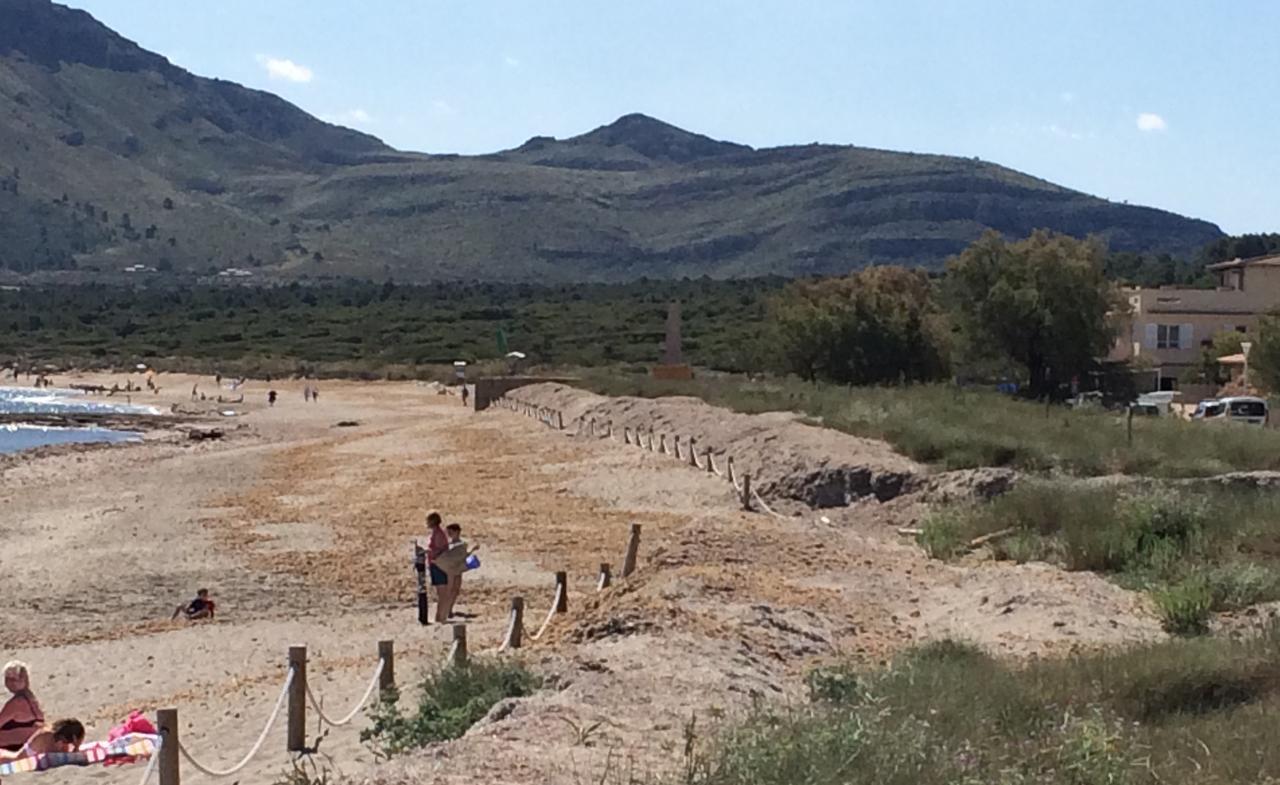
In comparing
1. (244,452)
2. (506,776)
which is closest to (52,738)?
(506,776)

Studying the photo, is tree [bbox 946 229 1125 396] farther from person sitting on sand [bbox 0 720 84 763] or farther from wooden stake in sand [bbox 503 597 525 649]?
person sitting on sand [bbox 0 720 84 763]

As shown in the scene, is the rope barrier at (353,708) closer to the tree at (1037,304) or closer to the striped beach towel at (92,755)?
the striped beach towel at (92,755)

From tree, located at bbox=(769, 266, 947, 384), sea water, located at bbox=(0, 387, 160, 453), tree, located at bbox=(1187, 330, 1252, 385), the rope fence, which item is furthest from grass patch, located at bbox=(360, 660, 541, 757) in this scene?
tree, located at bbox=(1187, 330, 1252, 385)

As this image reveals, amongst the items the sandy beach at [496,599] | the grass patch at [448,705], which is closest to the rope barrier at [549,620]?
the sandy beach at [496,599]

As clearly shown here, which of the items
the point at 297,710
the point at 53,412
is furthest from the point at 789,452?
the point at 53,412

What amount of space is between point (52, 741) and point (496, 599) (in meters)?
8.30

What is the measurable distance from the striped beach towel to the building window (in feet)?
185

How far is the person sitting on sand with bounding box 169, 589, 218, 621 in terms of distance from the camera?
65.9 ft

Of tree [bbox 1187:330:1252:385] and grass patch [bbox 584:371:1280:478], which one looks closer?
grass patch [bbox 584:371:1280:478]

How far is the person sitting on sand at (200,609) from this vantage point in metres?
20.1

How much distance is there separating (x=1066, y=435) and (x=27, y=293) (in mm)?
165020

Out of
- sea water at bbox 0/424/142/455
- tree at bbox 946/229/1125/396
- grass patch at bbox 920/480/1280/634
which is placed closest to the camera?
grass patch at bbox 920/480/1280/634

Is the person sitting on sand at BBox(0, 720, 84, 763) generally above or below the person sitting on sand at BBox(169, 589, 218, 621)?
above

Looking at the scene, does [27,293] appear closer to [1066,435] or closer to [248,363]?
[248,363]
